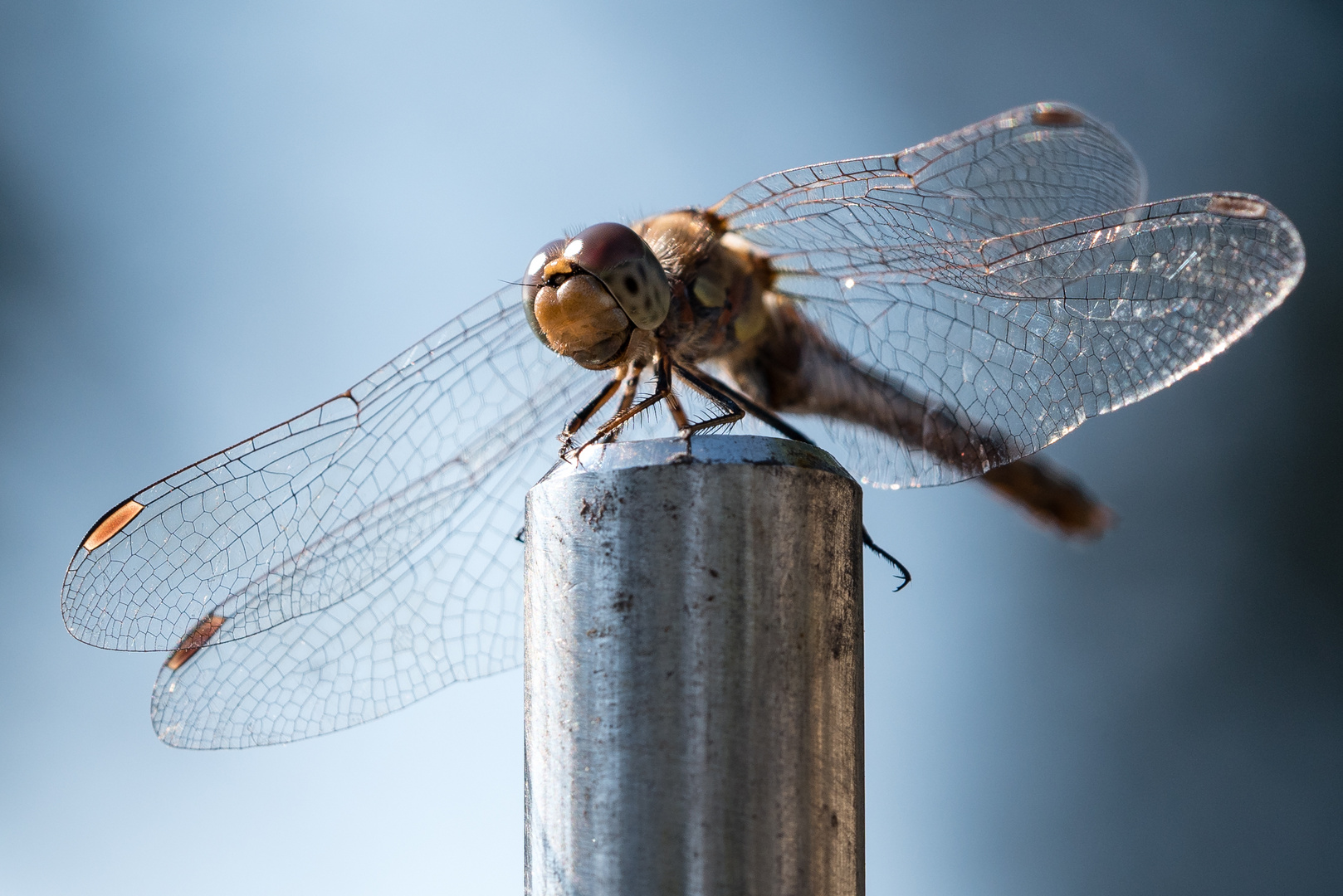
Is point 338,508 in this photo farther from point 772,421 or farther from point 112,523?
point 772,421

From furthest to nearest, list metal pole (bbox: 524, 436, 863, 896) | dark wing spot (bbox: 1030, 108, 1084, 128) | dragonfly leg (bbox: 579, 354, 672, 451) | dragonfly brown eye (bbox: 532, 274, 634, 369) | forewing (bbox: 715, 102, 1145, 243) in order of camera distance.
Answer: dark wing spot (bbox: 1030, 108, 1084, 128) < forewing (bbox: 715, 102, 1145, 243) < dragonfly brown eye (bbox: 532, 274, 634, 369) < dragonfly leg (bbox: 579, 354, 672, 451) < metal pole (bbox: 524, 436, 863, 896)

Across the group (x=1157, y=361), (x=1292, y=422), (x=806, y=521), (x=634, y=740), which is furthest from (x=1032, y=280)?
(x=1292, y=422)

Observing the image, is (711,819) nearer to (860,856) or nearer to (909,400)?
(860,856)

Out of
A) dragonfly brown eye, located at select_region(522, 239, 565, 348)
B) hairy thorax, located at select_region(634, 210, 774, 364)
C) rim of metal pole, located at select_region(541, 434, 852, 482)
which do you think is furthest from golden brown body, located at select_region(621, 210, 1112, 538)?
rim of metal pole, located at select_region(541, 434, 852, 482)

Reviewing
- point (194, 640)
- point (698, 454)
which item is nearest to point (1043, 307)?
point (698, 454)

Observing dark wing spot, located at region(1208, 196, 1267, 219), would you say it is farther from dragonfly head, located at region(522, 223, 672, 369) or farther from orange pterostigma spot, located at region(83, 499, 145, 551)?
orange pterostigma spot, located at region(83, 499, 145, 551)

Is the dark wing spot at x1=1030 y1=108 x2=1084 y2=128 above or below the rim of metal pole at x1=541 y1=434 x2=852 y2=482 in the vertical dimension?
above

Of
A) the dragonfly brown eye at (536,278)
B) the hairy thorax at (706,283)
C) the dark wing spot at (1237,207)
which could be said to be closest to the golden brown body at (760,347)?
the hairy thorax at (706,283)
